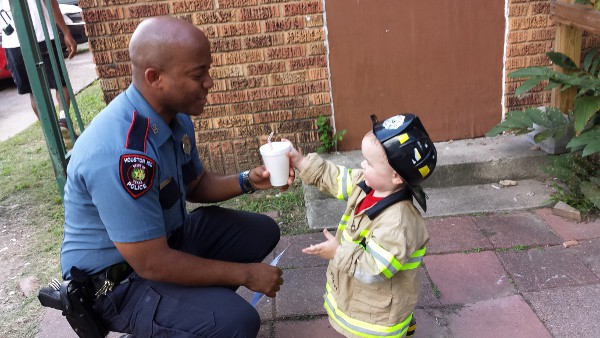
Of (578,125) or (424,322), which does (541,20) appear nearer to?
(578,125)

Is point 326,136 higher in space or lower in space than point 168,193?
lower

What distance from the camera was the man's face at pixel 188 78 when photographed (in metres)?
2.00

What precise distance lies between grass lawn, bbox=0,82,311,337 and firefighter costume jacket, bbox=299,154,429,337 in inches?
58.0

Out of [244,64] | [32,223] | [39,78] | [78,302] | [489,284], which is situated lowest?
[489,284]

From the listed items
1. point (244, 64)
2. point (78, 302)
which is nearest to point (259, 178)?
point (78, 302)

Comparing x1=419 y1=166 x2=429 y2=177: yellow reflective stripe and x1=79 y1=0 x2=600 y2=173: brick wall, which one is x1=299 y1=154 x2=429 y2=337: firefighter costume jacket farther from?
x1=79 y1=0 x2=600 y2=173: brick wall

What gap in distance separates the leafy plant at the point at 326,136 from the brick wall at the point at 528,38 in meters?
1.41

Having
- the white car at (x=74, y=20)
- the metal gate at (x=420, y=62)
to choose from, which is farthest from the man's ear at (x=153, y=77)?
the white car at (x=74, y=20)

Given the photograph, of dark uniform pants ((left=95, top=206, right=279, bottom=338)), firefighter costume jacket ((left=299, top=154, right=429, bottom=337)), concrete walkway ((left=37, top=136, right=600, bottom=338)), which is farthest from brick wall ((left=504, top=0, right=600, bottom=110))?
dark uniform pants ((left=95, top=206, right=279, bottom=338))

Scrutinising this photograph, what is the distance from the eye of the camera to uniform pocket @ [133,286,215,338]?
2.05 metres

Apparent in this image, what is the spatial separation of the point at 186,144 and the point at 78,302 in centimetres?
80

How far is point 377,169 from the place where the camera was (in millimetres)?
2006

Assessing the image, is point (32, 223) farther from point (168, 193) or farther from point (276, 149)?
point (276, 149)

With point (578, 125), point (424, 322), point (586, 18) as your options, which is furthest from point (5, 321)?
point (586, 18)
